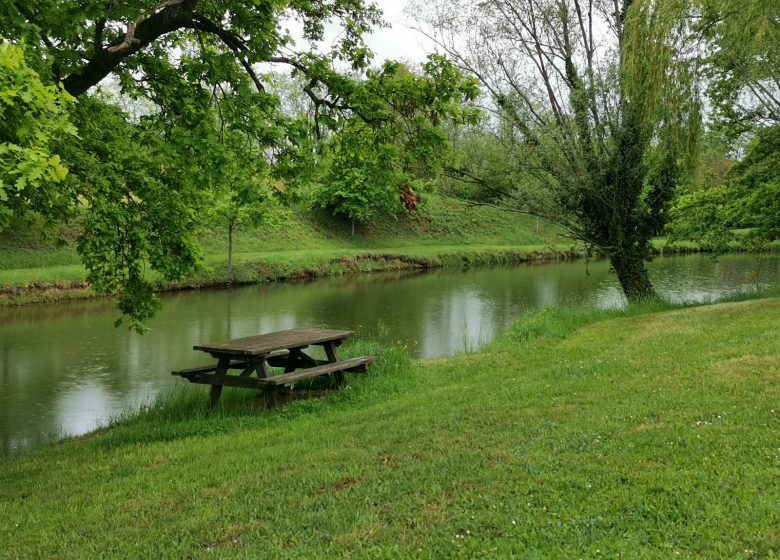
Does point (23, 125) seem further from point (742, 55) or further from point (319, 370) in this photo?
point (742, 55)

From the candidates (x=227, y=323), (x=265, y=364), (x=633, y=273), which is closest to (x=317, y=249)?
(x=227, y=323)

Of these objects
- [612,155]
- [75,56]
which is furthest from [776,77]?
[75,56]

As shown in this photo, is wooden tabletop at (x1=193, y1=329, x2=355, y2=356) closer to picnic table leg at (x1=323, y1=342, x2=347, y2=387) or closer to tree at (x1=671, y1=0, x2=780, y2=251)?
picnic table leg at (x1=323, y1=342, x2=347, y2=387)

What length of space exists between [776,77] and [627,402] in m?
8.23

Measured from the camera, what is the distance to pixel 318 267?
114ft

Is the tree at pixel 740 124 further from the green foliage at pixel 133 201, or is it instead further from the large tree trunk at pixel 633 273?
the green foliage at pixel 133 201

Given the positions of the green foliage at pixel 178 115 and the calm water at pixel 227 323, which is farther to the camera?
the calm water at pixel 227 323

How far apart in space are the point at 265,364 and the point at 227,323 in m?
11.5

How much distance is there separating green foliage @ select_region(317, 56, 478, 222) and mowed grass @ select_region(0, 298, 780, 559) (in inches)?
123

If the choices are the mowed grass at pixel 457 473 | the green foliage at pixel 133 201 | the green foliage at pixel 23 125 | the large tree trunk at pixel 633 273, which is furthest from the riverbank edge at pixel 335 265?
the green foliage at pixel 23 125

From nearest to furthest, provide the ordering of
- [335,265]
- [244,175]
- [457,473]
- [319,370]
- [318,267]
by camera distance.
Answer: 1. [457,473]
2. [244,175]
3. [319,370]
4. [318,267]
5. [335,265]

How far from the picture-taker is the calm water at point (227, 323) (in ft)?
38.2

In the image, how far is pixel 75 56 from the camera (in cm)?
733

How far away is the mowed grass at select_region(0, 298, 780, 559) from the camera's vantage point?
367 centimetres
